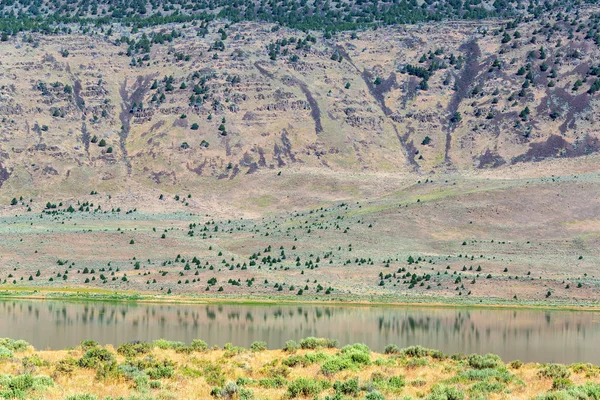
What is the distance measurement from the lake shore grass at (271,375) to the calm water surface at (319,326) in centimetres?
820

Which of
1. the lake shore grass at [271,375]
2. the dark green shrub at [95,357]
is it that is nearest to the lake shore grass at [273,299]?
the lake shore grass at [271,375]

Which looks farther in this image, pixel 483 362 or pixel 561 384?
pixel 483 362

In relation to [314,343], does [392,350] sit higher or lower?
lower

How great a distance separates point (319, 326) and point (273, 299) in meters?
25.1

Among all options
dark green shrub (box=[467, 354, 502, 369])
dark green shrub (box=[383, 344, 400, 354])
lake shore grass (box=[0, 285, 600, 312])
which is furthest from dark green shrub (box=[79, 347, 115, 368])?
lake shore grass (box=[0, 285, 600, 312])

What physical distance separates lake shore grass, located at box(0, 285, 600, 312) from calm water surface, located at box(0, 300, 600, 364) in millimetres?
3689

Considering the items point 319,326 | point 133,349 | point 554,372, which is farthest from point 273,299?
point 554,372

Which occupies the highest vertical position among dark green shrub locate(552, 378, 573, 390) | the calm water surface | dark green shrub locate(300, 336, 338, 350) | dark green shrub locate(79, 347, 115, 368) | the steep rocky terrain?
the steep rocky terrain

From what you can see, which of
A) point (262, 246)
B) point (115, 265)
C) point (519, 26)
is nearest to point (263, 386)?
point (115, 265)

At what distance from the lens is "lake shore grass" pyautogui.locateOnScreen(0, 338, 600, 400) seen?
29.1 metres

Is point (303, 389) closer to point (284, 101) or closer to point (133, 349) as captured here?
point (133, 349)

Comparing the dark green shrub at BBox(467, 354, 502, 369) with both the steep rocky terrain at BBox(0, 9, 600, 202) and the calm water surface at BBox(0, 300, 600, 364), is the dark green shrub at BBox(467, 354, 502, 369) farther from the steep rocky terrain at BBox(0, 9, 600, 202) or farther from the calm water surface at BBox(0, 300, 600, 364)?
the steep rocky terrain at BBox(0, 9, 600, 202)

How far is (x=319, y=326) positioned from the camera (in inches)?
2483

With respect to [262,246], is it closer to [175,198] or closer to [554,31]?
[175,198]
